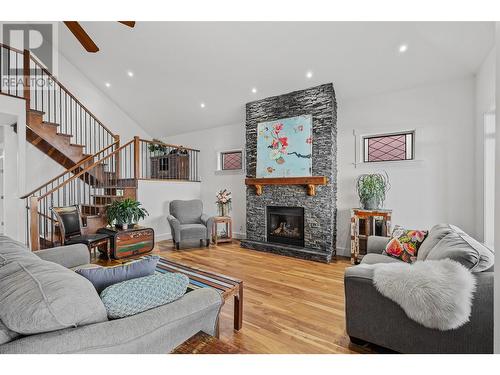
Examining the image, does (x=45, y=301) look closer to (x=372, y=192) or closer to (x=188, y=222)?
(x=372, y=192)

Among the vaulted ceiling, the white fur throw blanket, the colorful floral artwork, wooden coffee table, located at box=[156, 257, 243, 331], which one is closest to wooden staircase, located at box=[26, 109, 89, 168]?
the vaulted ceiling

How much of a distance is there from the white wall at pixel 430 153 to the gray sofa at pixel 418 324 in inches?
77.7

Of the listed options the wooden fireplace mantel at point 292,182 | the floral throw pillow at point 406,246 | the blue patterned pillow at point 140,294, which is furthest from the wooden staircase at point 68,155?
the floral throw pillow at point 406,246

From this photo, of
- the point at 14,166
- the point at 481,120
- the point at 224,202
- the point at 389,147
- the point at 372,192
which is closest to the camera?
the point at 481,120

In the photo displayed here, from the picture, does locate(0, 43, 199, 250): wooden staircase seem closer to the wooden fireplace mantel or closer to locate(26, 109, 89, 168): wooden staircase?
locate(26, 109, 89, 168): wooden staircase

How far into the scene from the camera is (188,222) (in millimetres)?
5332

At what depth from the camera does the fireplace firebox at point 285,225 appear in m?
4.52

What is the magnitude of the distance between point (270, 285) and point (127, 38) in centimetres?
474

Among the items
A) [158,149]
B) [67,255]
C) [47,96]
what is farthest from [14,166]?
[67,255]

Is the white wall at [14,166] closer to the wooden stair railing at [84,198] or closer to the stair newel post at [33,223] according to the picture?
the wooden stair railing at [84,198]

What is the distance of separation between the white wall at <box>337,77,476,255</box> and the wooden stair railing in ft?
14.7

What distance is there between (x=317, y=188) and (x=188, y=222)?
280 cm
